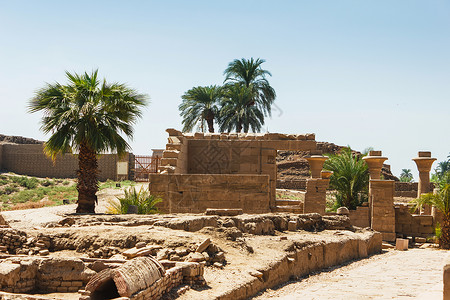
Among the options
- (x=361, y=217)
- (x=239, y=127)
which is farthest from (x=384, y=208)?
(x=239, y=127)

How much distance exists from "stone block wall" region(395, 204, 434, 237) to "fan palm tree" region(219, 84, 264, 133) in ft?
62.0

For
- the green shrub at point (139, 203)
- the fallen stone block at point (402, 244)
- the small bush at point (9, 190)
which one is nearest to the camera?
the green shrub at point (139, 203)

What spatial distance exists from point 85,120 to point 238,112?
23.4 metres

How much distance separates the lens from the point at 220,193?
1608cm

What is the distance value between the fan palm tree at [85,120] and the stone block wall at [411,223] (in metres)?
10.1

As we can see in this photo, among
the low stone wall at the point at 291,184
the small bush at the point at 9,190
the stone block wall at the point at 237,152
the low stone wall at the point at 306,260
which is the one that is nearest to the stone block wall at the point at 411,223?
the low stone wall at the point at 306,260

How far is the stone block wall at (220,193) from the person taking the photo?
16.0 m

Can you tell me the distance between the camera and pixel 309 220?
598 inches

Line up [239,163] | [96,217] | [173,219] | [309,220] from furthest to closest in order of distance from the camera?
[239,163], [309,220], [96,217], [173,219]

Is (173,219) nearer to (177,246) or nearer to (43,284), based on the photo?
(177,246)

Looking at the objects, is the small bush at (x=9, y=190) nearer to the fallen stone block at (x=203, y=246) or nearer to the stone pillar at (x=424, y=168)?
the stone pillar at (x=424, y=168)

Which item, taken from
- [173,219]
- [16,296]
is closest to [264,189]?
[173,219]

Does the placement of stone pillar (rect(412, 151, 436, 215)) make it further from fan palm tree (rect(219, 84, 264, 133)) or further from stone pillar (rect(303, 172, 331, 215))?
fan palm tree (rect(219, 84, 264, 133))

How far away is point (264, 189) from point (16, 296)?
9721 millimetres
